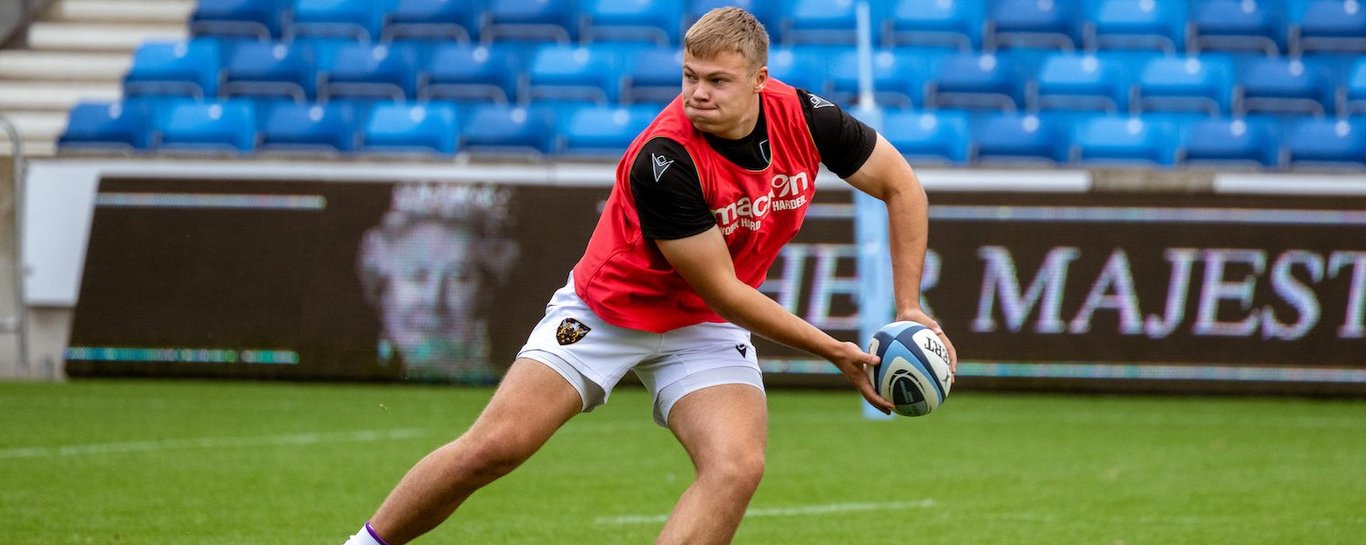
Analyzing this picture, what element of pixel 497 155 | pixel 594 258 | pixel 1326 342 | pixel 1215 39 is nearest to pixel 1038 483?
pixel 594 258

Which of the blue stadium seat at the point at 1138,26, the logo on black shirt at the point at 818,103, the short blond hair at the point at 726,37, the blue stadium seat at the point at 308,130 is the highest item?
the short blond hair at the point at 726,37

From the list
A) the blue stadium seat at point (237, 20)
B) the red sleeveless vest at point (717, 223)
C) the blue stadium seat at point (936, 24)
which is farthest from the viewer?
the blue stadium seat at point (237, 20)

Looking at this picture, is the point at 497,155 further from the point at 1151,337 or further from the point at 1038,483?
the point at 1038,483

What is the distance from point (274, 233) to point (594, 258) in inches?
365

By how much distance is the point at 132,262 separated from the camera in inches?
563

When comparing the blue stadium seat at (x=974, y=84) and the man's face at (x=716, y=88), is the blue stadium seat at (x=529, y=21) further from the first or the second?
the man's face at (x=716, y=88)

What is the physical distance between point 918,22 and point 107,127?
8.37m

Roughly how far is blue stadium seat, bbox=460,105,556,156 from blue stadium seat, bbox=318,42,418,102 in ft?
4.48

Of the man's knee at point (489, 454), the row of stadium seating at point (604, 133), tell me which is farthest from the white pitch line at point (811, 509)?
the row of stadium seating at point (604, 133)

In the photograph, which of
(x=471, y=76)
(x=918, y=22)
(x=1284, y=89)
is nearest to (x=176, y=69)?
(x=471, y=76)

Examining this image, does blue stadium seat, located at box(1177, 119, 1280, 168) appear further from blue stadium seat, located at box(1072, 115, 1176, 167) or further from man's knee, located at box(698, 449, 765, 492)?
man's knee, located at box(698, 449, 765, 492)

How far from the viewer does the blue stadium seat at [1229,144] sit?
51.6 feet

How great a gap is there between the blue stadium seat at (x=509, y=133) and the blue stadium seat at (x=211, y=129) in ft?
7.29

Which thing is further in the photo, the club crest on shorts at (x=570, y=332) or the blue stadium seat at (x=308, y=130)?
the blue stadium seat at (x=308, y=130)
